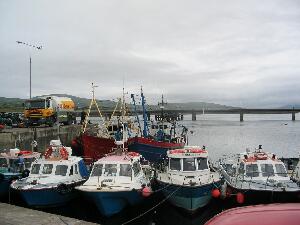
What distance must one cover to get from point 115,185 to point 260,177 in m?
7.47

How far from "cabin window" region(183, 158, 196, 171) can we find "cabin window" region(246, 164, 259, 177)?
291cm

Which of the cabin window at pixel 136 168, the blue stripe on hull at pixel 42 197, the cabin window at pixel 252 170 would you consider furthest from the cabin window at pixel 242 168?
the blue stripe on hull at pixel 42 197

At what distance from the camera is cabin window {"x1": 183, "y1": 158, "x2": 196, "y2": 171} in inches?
720

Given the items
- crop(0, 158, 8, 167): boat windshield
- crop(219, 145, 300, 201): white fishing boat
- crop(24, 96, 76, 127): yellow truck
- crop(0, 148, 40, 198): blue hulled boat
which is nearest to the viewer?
crop(219, 145, 300, 201): white fishing boat

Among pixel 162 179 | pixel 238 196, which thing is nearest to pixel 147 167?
pixel 162 179

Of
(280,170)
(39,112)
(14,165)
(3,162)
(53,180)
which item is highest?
(39,112)

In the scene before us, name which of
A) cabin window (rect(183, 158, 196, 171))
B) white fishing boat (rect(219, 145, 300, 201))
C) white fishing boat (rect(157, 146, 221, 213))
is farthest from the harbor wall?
white fishing boat (rect(219, 145, 300, 201))

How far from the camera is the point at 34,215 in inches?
466

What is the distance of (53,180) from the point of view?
18094mm

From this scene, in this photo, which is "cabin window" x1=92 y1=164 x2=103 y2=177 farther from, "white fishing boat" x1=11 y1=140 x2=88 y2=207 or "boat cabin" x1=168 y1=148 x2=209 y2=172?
"boat cabin" x1=168 y1=148 x2=209 y2=172

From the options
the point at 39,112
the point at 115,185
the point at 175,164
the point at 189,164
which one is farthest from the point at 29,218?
the point at 39,112

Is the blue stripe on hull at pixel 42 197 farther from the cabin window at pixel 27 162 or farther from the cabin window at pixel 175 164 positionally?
the cabin window at pixel 175 164

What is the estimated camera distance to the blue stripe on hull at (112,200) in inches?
634

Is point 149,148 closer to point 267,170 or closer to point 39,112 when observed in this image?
point 267,170
